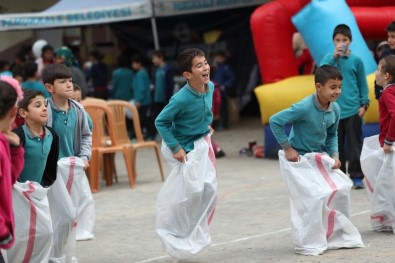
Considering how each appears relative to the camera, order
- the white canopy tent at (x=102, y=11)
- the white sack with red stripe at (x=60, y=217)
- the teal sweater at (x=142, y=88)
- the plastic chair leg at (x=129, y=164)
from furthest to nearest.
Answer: the teal sweater at (x=142, y=88)
the white canopy tent at (x=102, y=11)
the plastic chair leg at (x=129, y=164)
the white sack with red stripe at (x=60, y=217)

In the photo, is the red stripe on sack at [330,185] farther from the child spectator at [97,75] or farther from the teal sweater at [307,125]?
the child spectator at [97,75]

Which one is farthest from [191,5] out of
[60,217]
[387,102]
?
[60,217]

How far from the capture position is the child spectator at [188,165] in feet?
25.3

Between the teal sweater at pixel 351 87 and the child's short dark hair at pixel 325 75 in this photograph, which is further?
the teal sweater at pixel 351 87

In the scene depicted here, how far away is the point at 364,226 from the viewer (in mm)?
8977

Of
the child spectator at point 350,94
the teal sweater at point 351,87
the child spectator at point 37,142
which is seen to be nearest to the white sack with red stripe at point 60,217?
the child spectator at point 37,142

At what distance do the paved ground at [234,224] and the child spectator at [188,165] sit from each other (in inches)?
10.6

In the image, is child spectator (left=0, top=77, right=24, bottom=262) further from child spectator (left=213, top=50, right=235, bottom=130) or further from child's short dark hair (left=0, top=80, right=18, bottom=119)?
child spectator (left=213, top=50, right=235, bottom=130)

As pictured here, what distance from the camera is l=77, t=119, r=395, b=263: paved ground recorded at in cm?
789

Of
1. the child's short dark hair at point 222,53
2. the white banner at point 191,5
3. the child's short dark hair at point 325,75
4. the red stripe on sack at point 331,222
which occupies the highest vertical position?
the white banner at point 191,5

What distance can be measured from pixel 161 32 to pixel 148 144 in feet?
27.5

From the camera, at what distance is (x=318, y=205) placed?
25.3 feet

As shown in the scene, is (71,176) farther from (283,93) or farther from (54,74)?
(283,93)

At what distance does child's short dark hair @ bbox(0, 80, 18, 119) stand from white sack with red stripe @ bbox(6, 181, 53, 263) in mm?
1105
